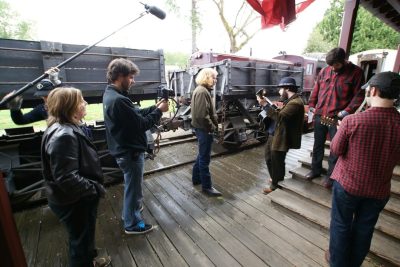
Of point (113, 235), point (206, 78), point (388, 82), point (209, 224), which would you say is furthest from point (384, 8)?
point (113, 235)

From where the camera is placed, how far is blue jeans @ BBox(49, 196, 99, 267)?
183 cm

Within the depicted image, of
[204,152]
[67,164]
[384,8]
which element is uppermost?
[384,8]

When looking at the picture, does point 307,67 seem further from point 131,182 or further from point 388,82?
point 131,182

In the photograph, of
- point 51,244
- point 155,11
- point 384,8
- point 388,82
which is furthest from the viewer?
point 384,8

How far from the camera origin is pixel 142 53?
4121mm

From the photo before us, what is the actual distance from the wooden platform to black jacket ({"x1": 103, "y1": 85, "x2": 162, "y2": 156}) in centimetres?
121

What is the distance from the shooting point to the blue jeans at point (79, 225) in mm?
1835

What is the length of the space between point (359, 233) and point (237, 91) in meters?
4.28

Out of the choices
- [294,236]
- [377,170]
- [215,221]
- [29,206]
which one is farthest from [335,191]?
[29,206]

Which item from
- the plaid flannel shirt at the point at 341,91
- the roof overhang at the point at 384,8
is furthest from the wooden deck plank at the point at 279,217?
the roof overhang at the point at 384,8

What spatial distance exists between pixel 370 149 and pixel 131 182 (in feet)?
7.95

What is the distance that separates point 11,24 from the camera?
19984 millimetres

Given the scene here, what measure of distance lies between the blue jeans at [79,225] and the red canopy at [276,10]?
3.58 meters

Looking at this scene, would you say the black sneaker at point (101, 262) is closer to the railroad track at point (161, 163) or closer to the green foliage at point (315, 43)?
the railroad track at point (161, 163)
